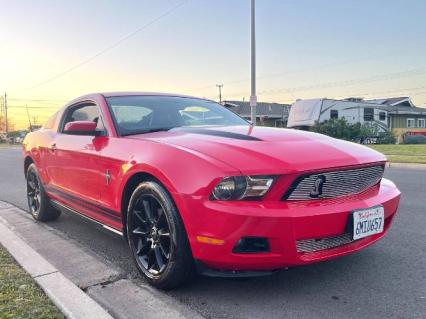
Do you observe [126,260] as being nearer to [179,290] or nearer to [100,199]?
[100,199]

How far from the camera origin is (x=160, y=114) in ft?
13.2

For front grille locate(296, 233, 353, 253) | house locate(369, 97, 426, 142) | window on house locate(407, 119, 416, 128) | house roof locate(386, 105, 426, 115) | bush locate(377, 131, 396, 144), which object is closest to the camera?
front grille locate(296, 233, 353, 253)

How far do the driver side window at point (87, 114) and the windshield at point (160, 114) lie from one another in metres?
0.18

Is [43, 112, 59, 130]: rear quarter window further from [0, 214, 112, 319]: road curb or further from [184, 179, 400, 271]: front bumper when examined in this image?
[184, 179, 400, 271]: front bumper

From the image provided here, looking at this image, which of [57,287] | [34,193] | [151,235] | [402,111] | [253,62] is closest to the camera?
[57,287]

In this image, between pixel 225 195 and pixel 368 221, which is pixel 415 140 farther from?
pixel 225 195

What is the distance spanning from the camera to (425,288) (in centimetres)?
298

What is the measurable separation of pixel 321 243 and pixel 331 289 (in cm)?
49

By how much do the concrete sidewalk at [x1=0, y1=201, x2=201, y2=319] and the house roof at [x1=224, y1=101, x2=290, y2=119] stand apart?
4538cm

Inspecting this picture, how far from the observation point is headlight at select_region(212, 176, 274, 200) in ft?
8.52

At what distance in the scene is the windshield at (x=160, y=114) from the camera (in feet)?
12.5

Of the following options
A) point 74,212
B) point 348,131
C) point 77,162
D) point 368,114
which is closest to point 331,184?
point 77,162

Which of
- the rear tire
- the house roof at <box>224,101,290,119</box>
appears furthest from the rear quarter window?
the house roof at <box>224,101,290,119</box>

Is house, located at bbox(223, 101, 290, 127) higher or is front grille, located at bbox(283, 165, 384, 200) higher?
front grille, located at bbox(283, 165, 384, 200)
